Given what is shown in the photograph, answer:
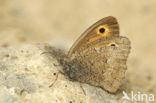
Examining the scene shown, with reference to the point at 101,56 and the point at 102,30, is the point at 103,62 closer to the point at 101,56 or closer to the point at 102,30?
the point at 101,56

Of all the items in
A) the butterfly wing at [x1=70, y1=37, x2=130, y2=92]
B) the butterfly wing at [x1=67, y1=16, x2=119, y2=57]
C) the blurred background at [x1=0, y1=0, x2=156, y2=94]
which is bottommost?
the butterfly wing at [x1=70, y1=37, x2=130, y2=92]

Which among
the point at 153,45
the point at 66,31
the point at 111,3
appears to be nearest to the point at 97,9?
the point at 111,3

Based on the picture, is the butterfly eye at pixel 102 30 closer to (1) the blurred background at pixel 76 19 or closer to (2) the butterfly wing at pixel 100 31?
(2) the butterfly wing at pixel 100 31

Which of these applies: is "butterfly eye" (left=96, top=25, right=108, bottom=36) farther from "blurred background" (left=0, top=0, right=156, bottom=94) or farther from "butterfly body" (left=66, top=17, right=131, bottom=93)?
"blurred background" (left=0, top=0, right=156, bottom=94)

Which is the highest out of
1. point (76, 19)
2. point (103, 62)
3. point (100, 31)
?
point (76, 19)

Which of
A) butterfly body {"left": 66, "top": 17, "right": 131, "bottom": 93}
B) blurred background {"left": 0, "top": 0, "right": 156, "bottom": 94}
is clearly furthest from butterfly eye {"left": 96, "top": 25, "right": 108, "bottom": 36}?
blurred background {"left": 0, "top": 0, "right": 156, "bottom": 94}

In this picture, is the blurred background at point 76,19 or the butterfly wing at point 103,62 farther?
the blurred background at point 76,19

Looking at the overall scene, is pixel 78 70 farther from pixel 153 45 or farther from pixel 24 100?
pixel 153 45

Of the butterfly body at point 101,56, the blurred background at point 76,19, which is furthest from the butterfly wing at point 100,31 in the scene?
the blurred background at point 76,19

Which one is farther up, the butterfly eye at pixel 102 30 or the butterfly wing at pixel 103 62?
the butterfly eye at pixel 102 30

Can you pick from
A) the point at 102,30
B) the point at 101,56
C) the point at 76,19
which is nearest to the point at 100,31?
the point at 102,30
